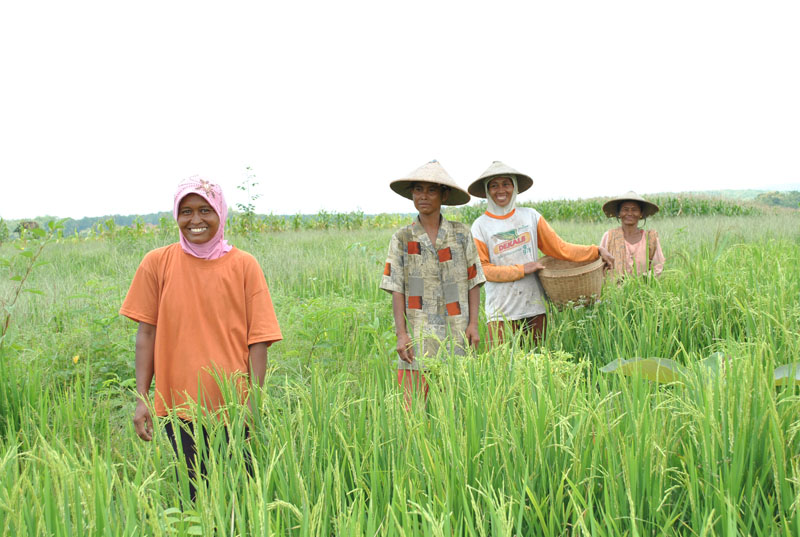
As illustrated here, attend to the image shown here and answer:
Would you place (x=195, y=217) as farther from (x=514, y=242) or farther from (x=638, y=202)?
(x=638, y=202)

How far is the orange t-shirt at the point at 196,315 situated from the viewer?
2.35 metres

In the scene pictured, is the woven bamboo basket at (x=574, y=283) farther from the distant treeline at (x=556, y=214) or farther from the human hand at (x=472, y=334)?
the distant treeline at (x=556, y=214)

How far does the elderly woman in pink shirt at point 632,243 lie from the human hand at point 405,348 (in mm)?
2142

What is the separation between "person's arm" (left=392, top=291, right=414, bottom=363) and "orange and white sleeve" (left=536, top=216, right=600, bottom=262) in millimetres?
1194

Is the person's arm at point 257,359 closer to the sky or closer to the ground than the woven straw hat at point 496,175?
closer to the ground

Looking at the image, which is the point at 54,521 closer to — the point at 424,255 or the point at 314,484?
the point at 314,484

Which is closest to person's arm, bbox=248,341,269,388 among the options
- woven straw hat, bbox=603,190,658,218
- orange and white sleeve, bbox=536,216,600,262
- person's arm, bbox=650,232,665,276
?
orange and white sleeve, bbox=536,216,600,262

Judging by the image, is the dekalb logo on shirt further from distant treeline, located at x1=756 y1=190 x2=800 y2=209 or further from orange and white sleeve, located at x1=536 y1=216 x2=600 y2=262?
distant treeline, located at x1=756 y1=190 x2=800 y2=209

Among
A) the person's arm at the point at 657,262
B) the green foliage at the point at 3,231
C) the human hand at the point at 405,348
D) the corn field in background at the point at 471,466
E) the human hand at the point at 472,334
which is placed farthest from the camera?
the green foliage at the point at 3,231

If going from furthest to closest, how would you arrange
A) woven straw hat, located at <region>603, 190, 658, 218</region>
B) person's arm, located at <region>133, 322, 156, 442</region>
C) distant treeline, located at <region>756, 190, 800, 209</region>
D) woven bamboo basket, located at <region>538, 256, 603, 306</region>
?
distant treeline, located at <region>756, 190, 800, 209</region> < woven straw hat, located at <region>603, 190, 658, 218</region> < woven bamboo basket, located at <region>538, 256, 603, 306</region> < person's arm, located at <region>133, 322, 156, 442</region>

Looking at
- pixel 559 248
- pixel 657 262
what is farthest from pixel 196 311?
pixel 657 262

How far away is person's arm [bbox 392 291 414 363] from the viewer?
122 inches

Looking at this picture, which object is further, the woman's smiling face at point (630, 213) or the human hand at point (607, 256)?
the woman's smiling face at point (630, 213)

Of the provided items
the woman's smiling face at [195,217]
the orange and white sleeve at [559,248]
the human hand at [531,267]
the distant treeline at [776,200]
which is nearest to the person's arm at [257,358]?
the woman's smiling face at [195,217]
